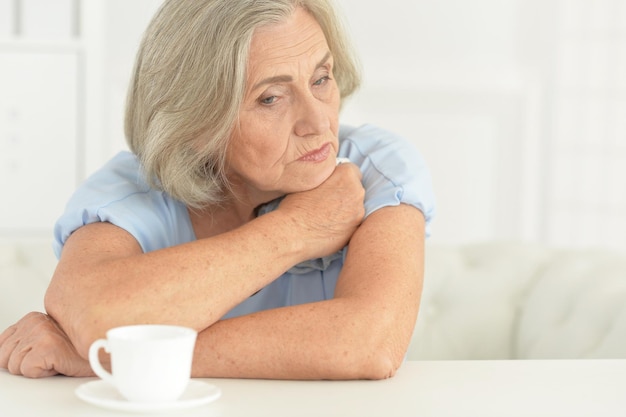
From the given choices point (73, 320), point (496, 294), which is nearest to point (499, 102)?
point (496, 294)

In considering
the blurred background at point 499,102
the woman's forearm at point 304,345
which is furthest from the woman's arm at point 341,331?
the blurred background at point 499,102

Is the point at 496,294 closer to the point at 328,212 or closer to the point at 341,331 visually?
the point at 328,212

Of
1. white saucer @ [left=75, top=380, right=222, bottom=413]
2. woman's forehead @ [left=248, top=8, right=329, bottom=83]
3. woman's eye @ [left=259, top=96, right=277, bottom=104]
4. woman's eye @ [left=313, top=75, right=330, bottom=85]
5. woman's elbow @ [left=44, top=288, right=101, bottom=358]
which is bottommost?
woman's elbow @ [left=44, top=288, right=101, bottom=358]

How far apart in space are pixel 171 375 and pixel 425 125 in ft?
9.79

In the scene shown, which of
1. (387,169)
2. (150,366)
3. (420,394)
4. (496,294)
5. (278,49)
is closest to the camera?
(150,366)

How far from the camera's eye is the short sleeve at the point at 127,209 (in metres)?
1.47

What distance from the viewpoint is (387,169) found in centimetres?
155

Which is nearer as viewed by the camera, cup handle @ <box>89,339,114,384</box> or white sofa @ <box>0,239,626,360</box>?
cup handle @ <box>89,339,114,384</box>

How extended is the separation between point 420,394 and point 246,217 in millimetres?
700

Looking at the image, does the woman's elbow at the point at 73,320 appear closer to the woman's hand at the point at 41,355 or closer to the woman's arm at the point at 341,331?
the woman's hand at the point at 41,355

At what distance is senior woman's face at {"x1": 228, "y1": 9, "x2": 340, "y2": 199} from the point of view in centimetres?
144

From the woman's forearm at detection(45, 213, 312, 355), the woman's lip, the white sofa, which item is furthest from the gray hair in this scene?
the white sofa

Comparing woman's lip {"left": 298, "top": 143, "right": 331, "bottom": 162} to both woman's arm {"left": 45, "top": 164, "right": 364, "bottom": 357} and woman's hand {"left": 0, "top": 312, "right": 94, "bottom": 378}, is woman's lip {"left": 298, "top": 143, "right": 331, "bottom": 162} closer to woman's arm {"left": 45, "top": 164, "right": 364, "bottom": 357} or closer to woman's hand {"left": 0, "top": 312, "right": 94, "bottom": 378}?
woman's arm {"left": 45, "top": 164, "right": 364, "bottom": 357}

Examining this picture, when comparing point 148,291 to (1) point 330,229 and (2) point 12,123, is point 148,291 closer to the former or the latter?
(1) point 330,229
